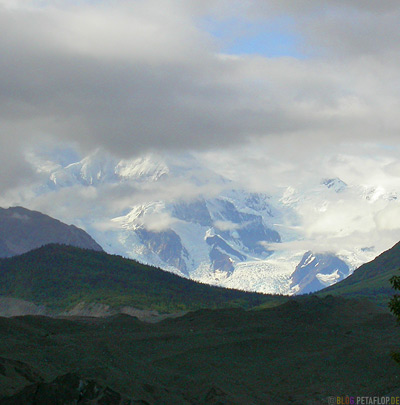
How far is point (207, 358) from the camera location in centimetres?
10969

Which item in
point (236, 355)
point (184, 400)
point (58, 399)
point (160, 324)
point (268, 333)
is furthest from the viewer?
point (160, 324)

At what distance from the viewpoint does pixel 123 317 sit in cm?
14225

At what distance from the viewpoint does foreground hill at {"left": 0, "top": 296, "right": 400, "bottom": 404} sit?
81.4 meters

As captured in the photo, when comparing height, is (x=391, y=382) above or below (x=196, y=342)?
below

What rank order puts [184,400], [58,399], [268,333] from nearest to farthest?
[58,399] < [184,400] < [268,333]

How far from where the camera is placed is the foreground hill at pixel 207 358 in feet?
267

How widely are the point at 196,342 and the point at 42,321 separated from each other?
27700 mm

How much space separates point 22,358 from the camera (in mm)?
90750

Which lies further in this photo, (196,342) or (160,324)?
(160,324)

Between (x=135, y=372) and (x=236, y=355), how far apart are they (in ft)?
75.4

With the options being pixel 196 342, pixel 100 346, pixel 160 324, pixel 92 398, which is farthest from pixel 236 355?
pixel 92 398

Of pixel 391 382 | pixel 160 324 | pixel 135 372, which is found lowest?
pixel 391 382

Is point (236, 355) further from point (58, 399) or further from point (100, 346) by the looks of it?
point (58, 399)

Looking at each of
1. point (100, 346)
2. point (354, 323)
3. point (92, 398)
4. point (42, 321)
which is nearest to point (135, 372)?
point (100, 346)
